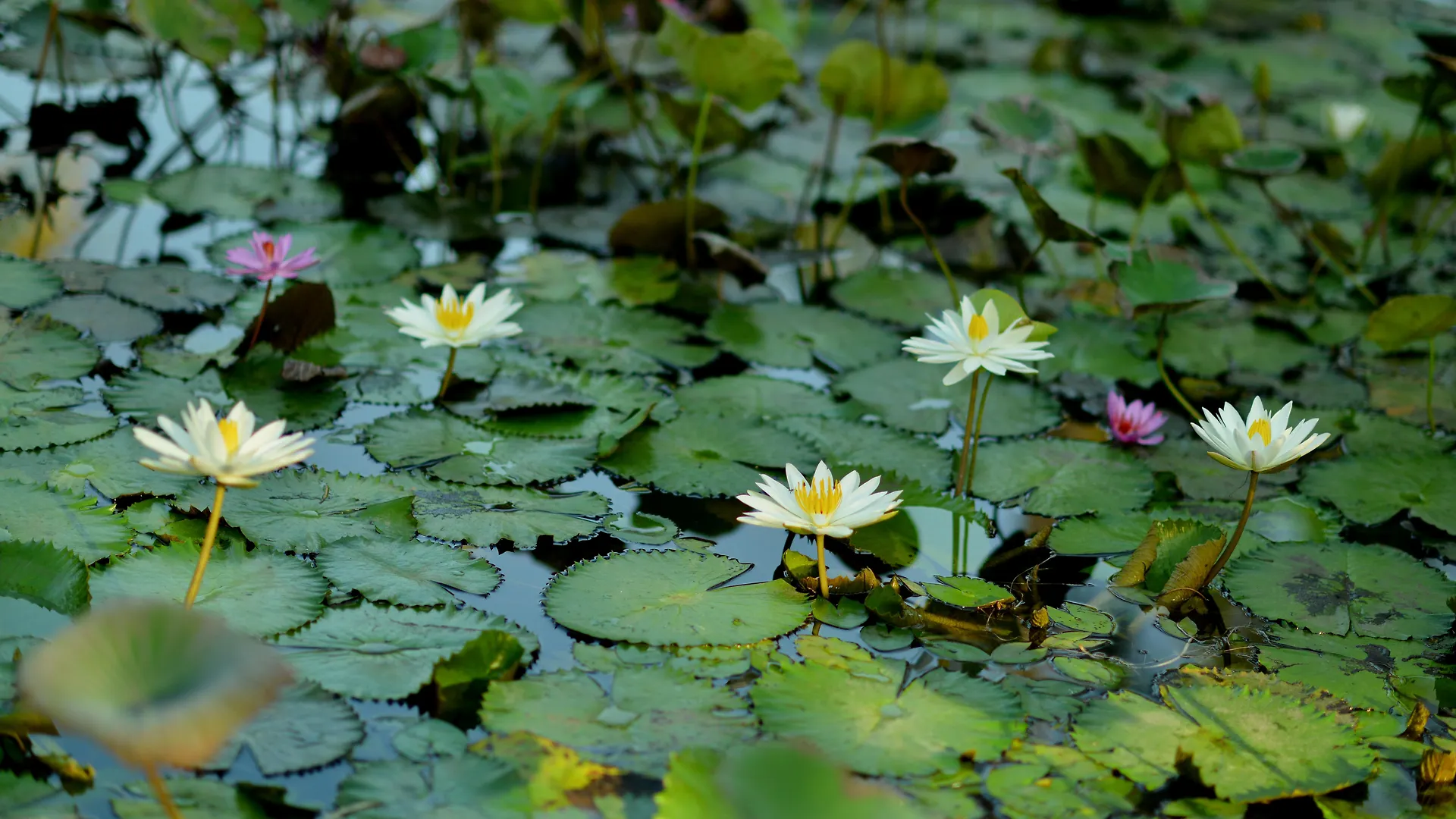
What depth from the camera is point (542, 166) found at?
357 cm

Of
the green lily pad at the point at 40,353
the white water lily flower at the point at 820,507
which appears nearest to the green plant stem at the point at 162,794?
the white water lily flower at the point at 820,507

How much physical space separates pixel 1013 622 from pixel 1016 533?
12.4 inches

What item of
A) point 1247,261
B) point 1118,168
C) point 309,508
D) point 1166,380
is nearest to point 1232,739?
point 1166,380

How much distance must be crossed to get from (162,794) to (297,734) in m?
0.24

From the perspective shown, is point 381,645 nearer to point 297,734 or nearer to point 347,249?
point 297,734

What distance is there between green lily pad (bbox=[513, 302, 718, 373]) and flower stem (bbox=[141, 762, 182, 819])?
1337mm

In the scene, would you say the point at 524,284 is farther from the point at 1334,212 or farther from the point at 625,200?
the point at 1334,212

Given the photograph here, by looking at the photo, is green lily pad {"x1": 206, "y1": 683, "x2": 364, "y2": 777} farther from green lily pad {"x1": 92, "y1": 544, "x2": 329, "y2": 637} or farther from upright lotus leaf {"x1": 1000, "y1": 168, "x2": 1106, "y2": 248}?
upright lotus leaf {"x1": 1000, "y1": 168, "x2": 1106, "y2": 248}

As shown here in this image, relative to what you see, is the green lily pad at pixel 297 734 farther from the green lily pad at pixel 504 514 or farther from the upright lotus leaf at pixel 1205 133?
the upright lotus leaf at pixel 1205 133

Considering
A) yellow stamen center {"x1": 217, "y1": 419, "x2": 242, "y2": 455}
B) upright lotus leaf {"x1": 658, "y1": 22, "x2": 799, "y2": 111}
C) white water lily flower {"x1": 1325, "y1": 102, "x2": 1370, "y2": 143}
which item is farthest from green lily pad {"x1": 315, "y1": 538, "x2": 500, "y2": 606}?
white water lily flower {"x1": 1325, "y1": 102, "x2": 1370, "y2": 143}

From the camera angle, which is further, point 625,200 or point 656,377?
point 625,200

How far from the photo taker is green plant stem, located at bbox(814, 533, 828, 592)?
1.74 meters

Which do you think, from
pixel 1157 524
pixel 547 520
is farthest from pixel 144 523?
pixel 1157 524

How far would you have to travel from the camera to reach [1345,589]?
1939mm
